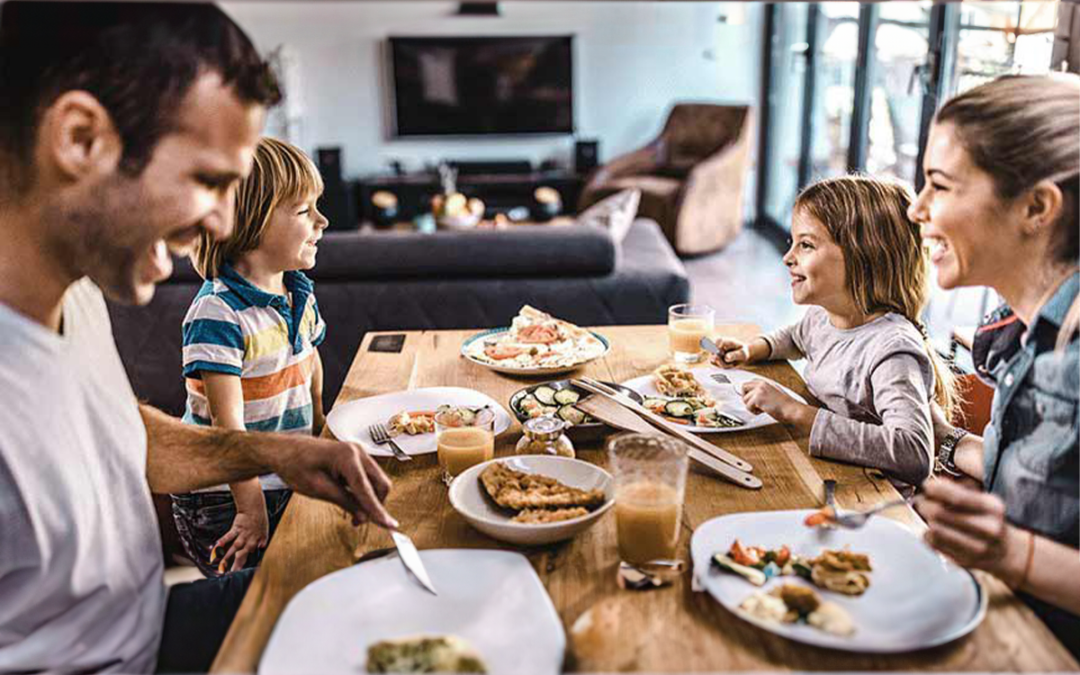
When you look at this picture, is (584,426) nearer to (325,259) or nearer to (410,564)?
(410,564)

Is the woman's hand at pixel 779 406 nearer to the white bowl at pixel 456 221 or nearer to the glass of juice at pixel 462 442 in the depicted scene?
the glass of juice at pixel 462 442

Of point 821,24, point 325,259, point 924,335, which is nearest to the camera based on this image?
point 924,335

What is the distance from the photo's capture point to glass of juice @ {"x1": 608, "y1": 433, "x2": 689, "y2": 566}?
3.70ft

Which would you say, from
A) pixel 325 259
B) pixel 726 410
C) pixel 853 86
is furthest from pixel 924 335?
pixel 853 86

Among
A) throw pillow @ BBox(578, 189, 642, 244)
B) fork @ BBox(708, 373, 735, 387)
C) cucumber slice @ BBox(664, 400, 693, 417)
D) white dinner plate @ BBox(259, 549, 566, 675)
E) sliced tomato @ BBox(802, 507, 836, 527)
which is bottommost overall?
throw pillow @ BBox(578, 189, 642, 244)

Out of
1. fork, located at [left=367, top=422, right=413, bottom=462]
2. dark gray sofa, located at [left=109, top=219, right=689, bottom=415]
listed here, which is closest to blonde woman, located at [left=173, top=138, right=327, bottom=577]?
fork, located at [left=367, top=422, right=413, bottom=462]

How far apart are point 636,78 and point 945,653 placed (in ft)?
24.7

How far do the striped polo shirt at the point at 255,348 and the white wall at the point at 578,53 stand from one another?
6526 mm

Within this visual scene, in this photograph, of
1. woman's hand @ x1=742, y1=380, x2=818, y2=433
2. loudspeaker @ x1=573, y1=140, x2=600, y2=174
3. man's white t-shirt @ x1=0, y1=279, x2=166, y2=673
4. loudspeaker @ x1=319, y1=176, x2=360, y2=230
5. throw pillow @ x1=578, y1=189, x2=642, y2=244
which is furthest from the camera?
loudspeaker @ x1=573, y1=140, x2=600, y2=174

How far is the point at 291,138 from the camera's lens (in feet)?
26.3

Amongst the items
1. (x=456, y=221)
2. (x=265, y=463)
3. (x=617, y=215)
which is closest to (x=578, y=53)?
(x=456, y=221)

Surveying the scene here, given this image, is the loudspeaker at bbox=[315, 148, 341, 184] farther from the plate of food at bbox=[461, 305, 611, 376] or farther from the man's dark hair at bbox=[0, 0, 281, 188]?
the man's dark hair at bbox=[0, 0, 281, 188]

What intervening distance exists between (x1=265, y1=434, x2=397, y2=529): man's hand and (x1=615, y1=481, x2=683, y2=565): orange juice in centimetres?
29

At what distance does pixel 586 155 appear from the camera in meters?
7.85
